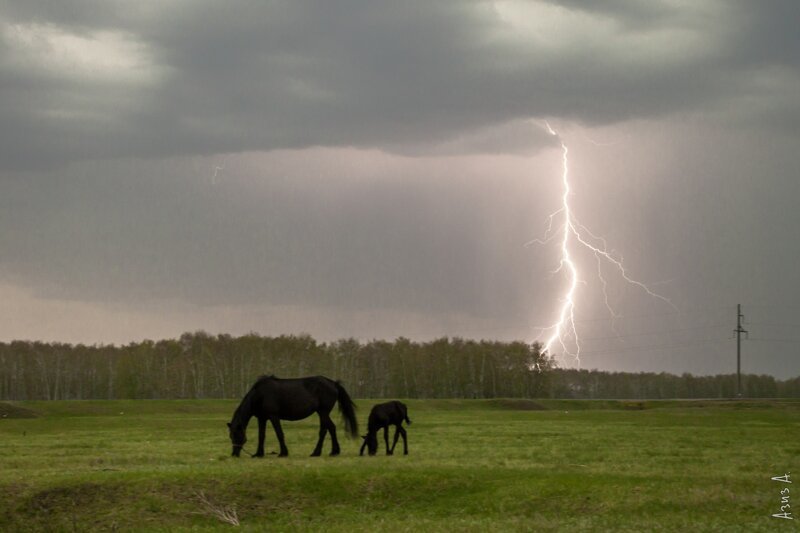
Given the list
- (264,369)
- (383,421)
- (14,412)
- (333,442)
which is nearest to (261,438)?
(333,442)

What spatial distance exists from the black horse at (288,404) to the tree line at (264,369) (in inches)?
4806

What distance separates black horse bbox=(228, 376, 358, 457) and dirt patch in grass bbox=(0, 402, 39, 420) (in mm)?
42226

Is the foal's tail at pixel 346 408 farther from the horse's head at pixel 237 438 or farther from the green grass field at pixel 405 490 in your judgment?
the horse's head at pixel 237 438

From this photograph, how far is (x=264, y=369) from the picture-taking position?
15362 cm

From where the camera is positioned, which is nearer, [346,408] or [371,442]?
[371,442]

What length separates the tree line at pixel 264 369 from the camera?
156 meters

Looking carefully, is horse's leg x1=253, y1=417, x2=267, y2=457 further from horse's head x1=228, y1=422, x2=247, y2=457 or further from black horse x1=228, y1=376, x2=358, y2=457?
horse's head x1=228, y1=422, x2=247, y2=457

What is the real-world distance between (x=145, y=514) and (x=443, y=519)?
686 cm

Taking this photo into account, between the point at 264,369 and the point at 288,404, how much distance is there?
4919 inches

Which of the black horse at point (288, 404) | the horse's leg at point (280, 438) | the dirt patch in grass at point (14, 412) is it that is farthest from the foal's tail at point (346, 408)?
the dirt patch in grass at point (14, 412)

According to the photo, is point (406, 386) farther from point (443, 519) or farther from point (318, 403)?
point (443, 519)

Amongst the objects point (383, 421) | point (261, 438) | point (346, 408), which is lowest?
point (261, 438)

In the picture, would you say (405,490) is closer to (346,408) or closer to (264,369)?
(346,408)

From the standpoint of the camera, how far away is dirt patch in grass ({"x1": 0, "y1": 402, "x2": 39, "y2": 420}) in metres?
66.4
